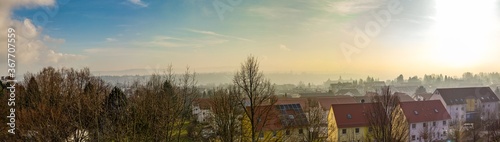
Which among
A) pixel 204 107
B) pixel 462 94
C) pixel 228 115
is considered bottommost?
pixel 462 94

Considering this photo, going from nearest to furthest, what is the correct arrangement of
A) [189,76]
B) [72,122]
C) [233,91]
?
[233,91] < [72,122] < [189,76]

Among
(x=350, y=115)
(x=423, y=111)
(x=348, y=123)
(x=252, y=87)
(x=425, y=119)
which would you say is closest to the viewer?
(x=252, y=87)

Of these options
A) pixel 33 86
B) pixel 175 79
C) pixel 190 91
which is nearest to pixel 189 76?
pixel 175 79

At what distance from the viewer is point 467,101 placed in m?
58.8

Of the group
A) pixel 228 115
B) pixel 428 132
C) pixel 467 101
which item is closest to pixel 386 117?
pixel 228 115

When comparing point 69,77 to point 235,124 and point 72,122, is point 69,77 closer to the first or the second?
point 72,122

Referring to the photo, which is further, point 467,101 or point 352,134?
point 467,101

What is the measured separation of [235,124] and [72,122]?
395 inches

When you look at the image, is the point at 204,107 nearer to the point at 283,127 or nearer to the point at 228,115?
the point at 283,127

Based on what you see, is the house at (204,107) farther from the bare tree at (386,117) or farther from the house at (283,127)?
the bare tree at (386,117)

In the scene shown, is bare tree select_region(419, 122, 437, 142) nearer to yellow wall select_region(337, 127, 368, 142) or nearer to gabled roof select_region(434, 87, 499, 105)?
yellow wall select_region(337, 127, 368, 142)

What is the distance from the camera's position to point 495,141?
2270 centimetres

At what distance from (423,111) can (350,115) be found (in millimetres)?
10134

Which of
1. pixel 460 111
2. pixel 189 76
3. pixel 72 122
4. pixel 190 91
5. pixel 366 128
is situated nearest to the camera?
pixel 72 122
